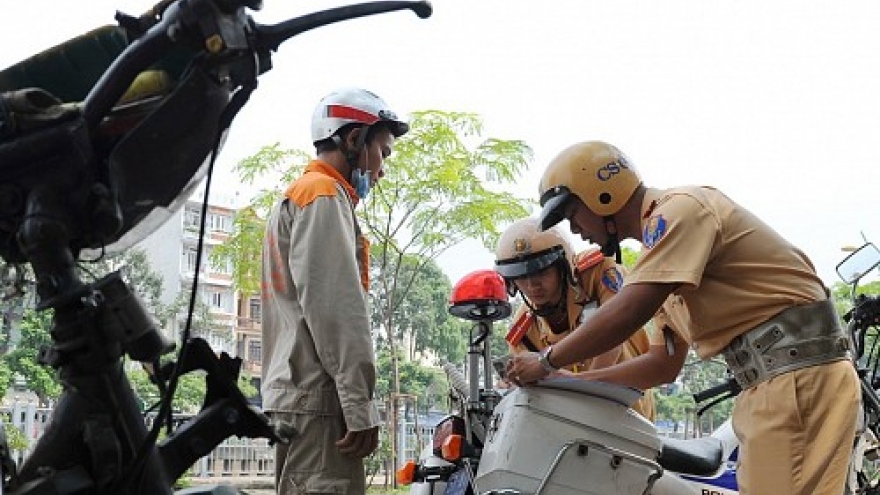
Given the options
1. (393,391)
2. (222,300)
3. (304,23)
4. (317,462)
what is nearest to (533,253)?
(317,462)

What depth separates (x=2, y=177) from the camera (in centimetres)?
155

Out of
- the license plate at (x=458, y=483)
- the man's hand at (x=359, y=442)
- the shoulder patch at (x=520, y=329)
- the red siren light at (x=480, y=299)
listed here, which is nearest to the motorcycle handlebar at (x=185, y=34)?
the man's hand at (x=359, y=442)

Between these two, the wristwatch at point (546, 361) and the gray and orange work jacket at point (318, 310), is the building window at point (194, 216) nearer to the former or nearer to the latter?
the gray and orange work jacket at point (318, 310)

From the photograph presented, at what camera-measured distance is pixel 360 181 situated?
12.1 ft

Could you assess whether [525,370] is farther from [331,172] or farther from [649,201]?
[331,172]

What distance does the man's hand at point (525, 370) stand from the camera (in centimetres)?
325

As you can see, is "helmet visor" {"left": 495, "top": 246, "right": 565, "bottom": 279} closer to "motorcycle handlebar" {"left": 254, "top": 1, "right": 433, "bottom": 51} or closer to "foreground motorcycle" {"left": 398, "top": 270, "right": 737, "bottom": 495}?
"foreground motorcycle" {"left": 398, "top": 270, "right": 737, "bottom": 495}

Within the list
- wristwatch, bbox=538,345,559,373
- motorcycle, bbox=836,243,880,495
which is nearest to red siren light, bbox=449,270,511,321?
wristwatch, bbox=538,345,559,373

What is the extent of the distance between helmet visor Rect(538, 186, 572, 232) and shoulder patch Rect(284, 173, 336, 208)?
0.73 meters

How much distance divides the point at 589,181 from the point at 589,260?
108cm

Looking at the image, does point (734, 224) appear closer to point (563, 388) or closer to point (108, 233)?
point (563, 388)

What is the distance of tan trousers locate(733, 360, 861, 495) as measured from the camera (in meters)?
2.94

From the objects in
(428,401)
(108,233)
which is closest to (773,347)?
(108,233)

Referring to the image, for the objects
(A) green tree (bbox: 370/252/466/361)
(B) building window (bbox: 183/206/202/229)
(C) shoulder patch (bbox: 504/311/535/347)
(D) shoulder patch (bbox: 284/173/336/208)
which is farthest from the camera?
(A) green tree (bbox: 370/252/466/361)
